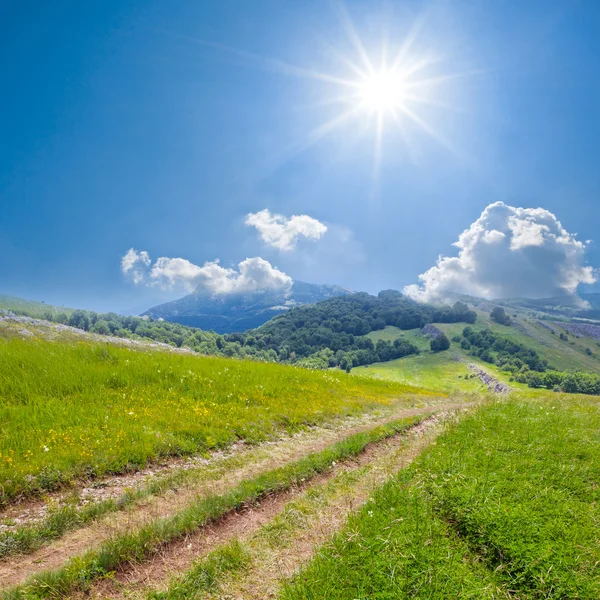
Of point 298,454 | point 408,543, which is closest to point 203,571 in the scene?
point 408,543

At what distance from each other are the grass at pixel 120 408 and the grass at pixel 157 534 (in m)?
3.30

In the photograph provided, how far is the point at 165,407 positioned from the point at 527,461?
41.8 feet

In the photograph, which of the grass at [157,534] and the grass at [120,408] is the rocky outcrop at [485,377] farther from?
the grass at [157,534]

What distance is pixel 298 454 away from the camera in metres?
11.2

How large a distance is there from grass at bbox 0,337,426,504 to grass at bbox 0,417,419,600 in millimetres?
3304

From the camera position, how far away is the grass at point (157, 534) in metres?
5.05

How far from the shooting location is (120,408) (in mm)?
11914

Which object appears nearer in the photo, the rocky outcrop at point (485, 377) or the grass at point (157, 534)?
the grass at point (157, 534)

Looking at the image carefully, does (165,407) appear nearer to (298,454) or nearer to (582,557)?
(298,454)

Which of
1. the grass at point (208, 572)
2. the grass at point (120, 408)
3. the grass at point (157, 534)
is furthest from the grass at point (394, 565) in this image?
the grass at point (120, 408)

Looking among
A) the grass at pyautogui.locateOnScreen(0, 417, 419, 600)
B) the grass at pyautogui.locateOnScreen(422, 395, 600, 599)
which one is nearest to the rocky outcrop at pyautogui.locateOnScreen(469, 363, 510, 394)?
the grass at pyautogui.locateOnScreen(422, 395, 600, 599)

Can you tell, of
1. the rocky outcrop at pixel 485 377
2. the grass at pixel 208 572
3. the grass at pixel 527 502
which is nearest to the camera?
the grass at pixel 527 502

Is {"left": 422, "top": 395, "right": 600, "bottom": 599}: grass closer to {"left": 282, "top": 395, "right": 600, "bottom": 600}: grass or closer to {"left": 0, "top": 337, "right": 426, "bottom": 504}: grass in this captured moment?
{"left": 282, "top": 395, "right": 600, "bottom": 600}: grass

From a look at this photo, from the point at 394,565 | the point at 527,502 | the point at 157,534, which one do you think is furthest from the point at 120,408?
the point at 527,502
